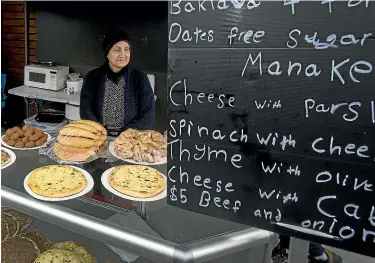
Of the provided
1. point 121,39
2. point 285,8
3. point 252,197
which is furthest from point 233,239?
point 121,39

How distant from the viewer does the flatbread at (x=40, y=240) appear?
5.70 ft

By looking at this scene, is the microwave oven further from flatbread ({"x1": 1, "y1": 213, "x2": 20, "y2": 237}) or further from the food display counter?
the food display counter

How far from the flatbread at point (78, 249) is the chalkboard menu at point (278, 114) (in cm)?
73

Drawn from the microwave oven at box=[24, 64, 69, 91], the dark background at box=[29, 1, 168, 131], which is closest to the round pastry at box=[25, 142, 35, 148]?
the dark background at box=[29, 1, 168, 131]

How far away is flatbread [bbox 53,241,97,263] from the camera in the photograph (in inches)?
65.7

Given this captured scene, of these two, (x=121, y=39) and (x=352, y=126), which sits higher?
(x=121, y=39)

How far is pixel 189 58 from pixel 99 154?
98 cm

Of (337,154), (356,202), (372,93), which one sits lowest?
(356,202)

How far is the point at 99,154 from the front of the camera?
1.91 metres

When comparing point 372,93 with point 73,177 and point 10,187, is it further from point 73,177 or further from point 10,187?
point 10,187

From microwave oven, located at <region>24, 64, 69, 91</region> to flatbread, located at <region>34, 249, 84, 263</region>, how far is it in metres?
4.14

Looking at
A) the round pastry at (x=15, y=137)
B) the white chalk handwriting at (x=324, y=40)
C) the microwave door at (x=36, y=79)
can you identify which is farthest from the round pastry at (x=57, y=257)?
the microwave door at (x=36, y=79)

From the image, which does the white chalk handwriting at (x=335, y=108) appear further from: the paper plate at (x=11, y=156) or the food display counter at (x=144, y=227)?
the paper plate at (x=11, y=156)

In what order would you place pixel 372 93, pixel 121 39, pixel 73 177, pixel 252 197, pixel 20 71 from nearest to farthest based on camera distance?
1. pixel 372 93
2. pixel 252 197
3. pixel 73 177
4. pixel 121 39
5. pixel 20 71
